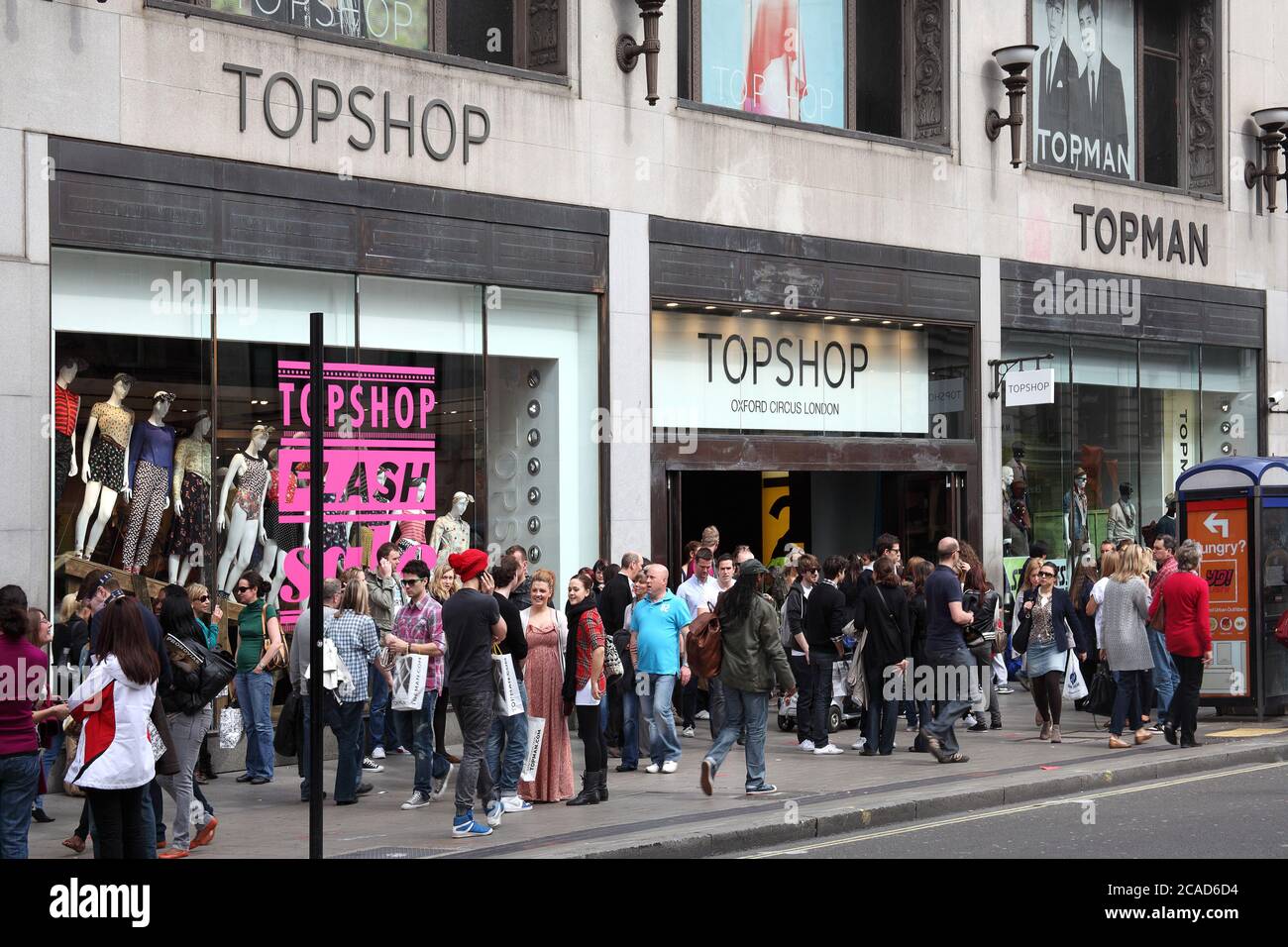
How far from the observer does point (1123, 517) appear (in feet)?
79.3

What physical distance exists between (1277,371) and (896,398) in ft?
28.4

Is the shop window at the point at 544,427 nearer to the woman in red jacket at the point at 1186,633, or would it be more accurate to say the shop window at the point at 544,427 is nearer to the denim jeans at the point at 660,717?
the denim jeans at the point at 660,717

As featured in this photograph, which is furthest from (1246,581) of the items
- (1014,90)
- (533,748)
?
(533,748)

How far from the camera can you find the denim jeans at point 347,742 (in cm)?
1248

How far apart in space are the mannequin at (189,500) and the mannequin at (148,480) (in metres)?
0.10

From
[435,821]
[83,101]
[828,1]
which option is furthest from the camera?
[828,1]

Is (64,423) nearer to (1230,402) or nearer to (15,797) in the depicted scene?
(15,797)

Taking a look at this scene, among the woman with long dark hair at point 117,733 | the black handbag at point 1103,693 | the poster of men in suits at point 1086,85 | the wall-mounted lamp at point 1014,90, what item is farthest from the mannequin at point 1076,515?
the woman with long dark hair at point 117,733

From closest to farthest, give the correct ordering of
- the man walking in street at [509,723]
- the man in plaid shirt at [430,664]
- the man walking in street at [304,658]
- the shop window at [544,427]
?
1. the man walking in street at [509,723]
2. the man in plaid shirt at [430,664]
3. the man walking in street at [304,658]
4. the shop window at [544,427]

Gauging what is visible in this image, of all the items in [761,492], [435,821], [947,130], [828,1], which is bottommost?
[435,821]

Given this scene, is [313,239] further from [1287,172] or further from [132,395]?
[1287,172]

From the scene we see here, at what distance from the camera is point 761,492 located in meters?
23.0
